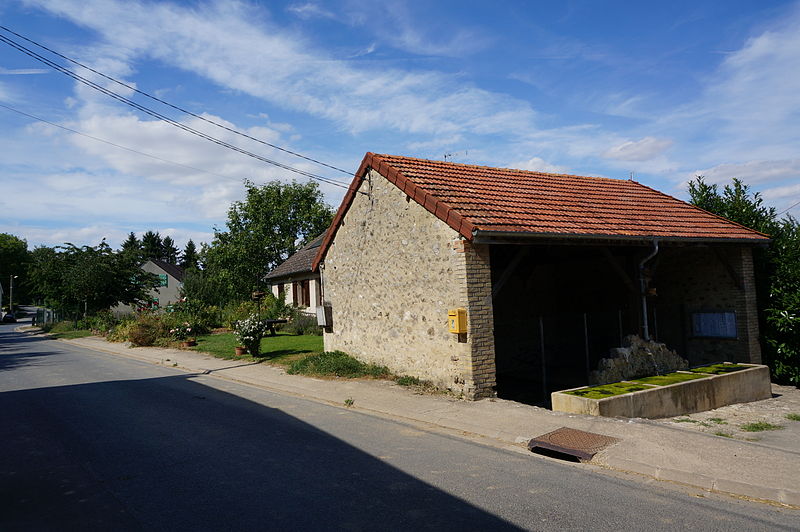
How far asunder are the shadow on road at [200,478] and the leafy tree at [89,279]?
25430 millimetres

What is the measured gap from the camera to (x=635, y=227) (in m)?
12.2

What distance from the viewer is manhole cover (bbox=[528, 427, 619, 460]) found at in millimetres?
6445

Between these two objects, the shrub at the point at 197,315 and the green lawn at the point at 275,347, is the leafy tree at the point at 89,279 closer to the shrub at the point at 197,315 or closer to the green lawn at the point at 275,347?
the shrub at the point at 197,315

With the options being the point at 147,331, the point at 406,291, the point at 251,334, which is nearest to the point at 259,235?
the point at 147,331

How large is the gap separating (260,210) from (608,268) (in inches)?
1284

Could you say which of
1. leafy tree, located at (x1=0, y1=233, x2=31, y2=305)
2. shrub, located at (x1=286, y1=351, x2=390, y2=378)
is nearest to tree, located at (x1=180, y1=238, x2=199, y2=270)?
leafy tree, located at (x1=0, y1=233, x2=31, y2=305)

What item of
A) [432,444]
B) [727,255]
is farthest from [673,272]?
[432,444]

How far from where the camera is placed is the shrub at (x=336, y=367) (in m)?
12.2

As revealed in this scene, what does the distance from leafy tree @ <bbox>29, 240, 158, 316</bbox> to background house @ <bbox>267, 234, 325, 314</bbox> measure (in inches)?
376

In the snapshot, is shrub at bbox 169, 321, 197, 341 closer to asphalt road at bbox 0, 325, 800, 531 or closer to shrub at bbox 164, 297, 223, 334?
shrub at bbox 164, 297, 223, 334

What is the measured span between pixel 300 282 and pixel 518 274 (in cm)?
1573

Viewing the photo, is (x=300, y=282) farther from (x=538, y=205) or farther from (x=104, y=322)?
(x=538, y=205)

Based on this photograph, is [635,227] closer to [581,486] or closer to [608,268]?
[608,268]

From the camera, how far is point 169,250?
9331cm
